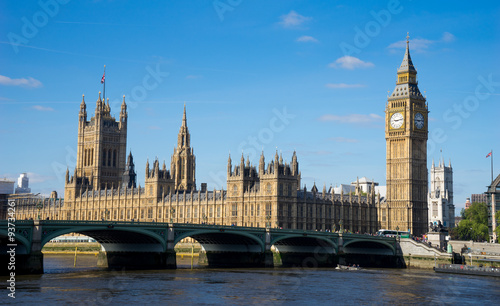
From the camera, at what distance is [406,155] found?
154375 mm

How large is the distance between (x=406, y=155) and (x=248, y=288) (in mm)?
87317

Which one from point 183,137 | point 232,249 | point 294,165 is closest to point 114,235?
point 232,249

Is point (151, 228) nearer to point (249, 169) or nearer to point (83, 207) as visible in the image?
point (249, 169)

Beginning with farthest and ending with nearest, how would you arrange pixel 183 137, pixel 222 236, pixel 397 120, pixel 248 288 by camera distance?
pixel 183 137
pixel 397 120
pixel 222 236
pixel 248 288

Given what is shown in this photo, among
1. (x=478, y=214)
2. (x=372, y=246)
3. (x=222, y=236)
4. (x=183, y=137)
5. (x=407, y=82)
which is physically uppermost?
(x=407, y=82)

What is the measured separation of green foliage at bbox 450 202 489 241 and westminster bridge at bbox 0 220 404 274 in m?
51.3

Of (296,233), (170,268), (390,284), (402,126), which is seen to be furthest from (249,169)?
(390,284)

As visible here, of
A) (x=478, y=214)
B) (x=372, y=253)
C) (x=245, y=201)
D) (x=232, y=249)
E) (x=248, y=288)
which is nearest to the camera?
(x=248, y=288)

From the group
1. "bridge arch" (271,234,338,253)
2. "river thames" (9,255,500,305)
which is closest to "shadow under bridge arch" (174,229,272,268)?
"bridge arch" (271,234,338,253)

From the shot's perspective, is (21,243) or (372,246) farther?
(372,246)

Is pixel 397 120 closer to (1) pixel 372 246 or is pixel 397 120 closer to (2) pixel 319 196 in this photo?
(2) pixel 319 196

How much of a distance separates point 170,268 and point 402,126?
252 feet

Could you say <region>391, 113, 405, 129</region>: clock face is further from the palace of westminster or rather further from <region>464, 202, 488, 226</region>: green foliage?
<region>464, 202, 488, 226</region>: green foliage

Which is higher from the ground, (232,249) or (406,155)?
(406,155)
